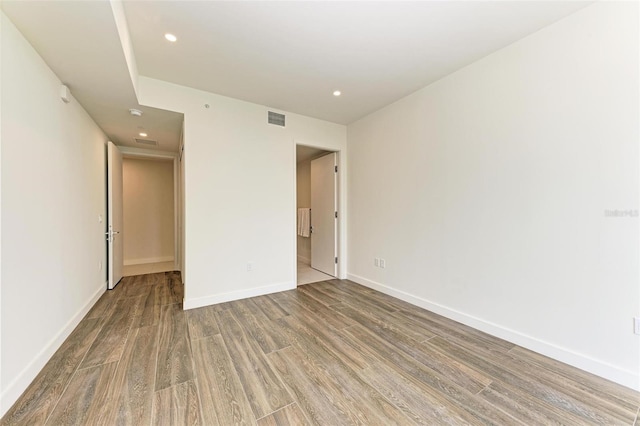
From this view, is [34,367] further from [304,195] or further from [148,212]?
[304,195]

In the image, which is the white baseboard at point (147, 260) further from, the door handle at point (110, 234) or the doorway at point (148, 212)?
the door handle at point (110, 234)

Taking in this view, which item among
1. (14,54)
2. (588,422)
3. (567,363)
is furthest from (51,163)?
(567,363)

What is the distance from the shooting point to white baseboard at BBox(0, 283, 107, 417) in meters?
1.45

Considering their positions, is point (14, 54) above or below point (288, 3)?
below

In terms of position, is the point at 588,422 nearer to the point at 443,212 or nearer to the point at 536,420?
the point at 536,420

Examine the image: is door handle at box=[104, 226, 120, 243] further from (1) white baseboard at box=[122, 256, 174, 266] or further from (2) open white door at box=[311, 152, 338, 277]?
(2) open white door at box=[311, 152, 338, 277]

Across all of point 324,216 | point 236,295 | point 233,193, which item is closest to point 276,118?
point 233,193

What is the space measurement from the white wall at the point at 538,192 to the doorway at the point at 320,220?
1459 millimetres

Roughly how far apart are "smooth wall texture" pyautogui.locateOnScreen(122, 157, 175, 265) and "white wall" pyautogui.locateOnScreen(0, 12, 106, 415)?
305 cm

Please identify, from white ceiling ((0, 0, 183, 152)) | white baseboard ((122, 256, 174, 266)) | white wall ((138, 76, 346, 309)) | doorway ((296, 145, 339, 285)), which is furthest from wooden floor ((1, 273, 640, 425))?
white baseboard ((122, 256, 174, 266))

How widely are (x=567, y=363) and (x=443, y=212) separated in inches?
61.1

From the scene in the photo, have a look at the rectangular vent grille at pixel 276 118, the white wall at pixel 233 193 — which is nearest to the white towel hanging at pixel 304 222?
the white wall at pixel 233 193

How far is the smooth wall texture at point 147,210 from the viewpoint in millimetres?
5457

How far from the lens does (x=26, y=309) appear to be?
1.70m
